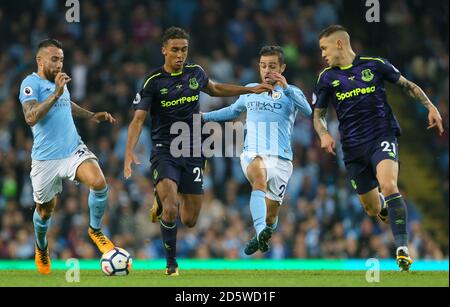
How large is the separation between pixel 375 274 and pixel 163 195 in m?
2.25

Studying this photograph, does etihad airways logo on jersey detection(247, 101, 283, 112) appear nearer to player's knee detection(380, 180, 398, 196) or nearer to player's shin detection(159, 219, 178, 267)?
player's shin detection(159, 219, 178, 267)

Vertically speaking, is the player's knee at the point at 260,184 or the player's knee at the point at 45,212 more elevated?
the player's knee at the point at 260,184

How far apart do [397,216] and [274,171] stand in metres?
2.00

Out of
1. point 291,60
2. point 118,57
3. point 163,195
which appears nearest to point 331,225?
point 291,60

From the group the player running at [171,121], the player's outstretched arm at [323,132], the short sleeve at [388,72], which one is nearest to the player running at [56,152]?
the player running at [171,121]

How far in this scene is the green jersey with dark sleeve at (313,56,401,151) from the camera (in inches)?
406

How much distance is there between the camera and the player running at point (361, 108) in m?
10.2

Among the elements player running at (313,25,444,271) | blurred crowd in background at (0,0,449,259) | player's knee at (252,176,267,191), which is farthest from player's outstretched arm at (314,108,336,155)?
blurred crowd in background at (0,0,449,259)

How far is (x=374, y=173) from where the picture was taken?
10.4 m

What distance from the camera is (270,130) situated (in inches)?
451

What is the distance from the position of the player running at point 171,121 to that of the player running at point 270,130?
53 centimetres

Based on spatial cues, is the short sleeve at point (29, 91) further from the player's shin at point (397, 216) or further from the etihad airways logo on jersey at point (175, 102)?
the player's shin at point (397, 216)

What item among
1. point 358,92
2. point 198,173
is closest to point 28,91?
point 198,173

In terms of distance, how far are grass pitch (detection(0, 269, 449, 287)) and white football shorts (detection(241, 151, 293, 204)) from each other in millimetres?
887
